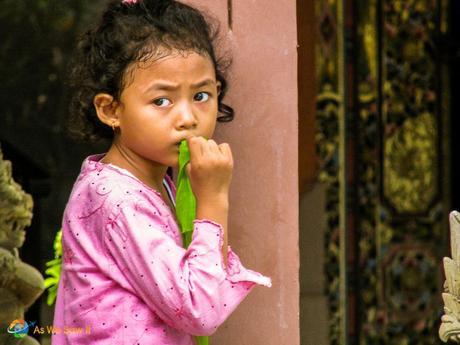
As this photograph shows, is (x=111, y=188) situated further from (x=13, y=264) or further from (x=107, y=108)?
(x=13, y=264)

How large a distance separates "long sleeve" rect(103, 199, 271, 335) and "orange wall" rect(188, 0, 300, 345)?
0.52 metres

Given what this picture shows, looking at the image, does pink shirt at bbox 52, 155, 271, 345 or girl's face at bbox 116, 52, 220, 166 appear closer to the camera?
pink shirt at bbox 52, 155, 271, 345

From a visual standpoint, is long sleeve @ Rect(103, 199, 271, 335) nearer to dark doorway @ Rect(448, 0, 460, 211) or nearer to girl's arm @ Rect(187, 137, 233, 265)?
girl's arm @ Rect(187, 137, 233, 265)

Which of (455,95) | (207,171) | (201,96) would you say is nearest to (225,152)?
(207,171)

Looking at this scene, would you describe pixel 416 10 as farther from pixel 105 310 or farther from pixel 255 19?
pixel 105 310

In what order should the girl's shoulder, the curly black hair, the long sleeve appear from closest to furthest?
the long sleeve
the girl's shoulder
the curly black hair

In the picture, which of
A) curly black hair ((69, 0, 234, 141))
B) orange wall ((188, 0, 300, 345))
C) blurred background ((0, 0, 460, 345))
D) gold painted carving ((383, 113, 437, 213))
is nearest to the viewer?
curly black hair ((69, 0, 234, 141))

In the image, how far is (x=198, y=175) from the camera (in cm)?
312

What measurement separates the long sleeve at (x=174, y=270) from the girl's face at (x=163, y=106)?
0.60 ft

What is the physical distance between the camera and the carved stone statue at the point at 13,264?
392 cm

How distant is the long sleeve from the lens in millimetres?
→ 2998

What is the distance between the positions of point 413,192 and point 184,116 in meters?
2.91

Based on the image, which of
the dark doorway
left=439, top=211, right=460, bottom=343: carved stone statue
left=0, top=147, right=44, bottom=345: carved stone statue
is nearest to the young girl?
left=439, top=211, right=460, bottom=343: carved stone statue

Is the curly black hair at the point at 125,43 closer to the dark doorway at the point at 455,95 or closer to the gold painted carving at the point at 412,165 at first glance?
the gold painted carving at the point at 412,165
